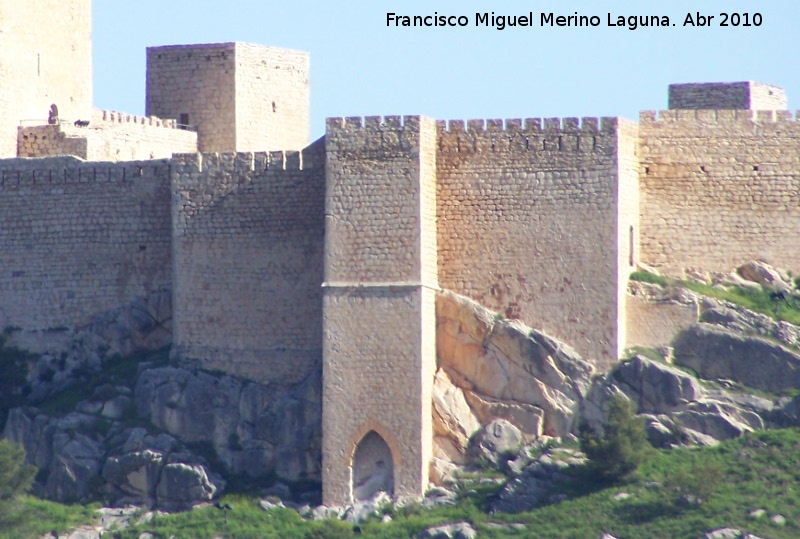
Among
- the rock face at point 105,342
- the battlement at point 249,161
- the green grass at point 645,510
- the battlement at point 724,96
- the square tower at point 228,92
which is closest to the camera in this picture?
the green grass at point 645,510

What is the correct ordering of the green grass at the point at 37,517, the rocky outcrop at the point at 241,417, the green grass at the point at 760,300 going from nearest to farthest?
the green grass at the point at 37,517 < the rocky outcrop at the point at 241,417 < the green grass at the point at 760,300

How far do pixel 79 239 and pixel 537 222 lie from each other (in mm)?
8866

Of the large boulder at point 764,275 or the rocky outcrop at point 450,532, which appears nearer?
the rocky outcrop at point 450,532

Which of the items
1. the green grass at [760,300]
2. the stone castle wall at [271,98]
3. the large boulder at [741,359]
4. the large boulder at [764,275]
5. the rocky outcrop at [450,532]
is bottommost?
the rocky outcrop at [450,532]

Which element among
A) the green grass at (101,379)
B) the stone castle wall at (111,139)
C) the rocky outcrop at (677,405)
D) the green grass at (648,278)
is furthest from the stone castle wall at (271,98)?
the rocky outcrop at (677,405)

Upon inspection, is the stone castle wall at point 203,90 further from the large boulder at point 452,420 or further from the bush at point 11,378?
the large boulder at point 452,420

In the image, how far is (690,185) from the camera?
1994 inches

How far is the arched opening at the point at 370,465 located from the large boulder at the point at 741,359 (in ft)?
17.6

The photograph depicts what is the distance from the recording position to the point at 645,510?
46594 mm

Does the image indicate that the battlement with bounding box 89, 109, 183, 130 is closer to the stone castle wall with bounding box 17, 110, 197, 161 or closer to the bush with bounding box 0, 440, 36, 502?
the stone castle wall with bounding box 17, 110, 197, 161

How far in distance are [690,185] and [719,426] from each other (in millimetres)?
4849

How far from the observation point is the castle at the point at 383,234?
4844 cm

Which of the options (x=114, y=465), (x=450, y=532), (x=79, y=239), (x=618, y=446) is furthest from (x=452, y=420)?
(x=79, y=239)

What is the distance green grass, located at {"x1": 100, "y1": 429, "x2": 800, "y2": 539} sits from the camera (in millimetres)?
46188
